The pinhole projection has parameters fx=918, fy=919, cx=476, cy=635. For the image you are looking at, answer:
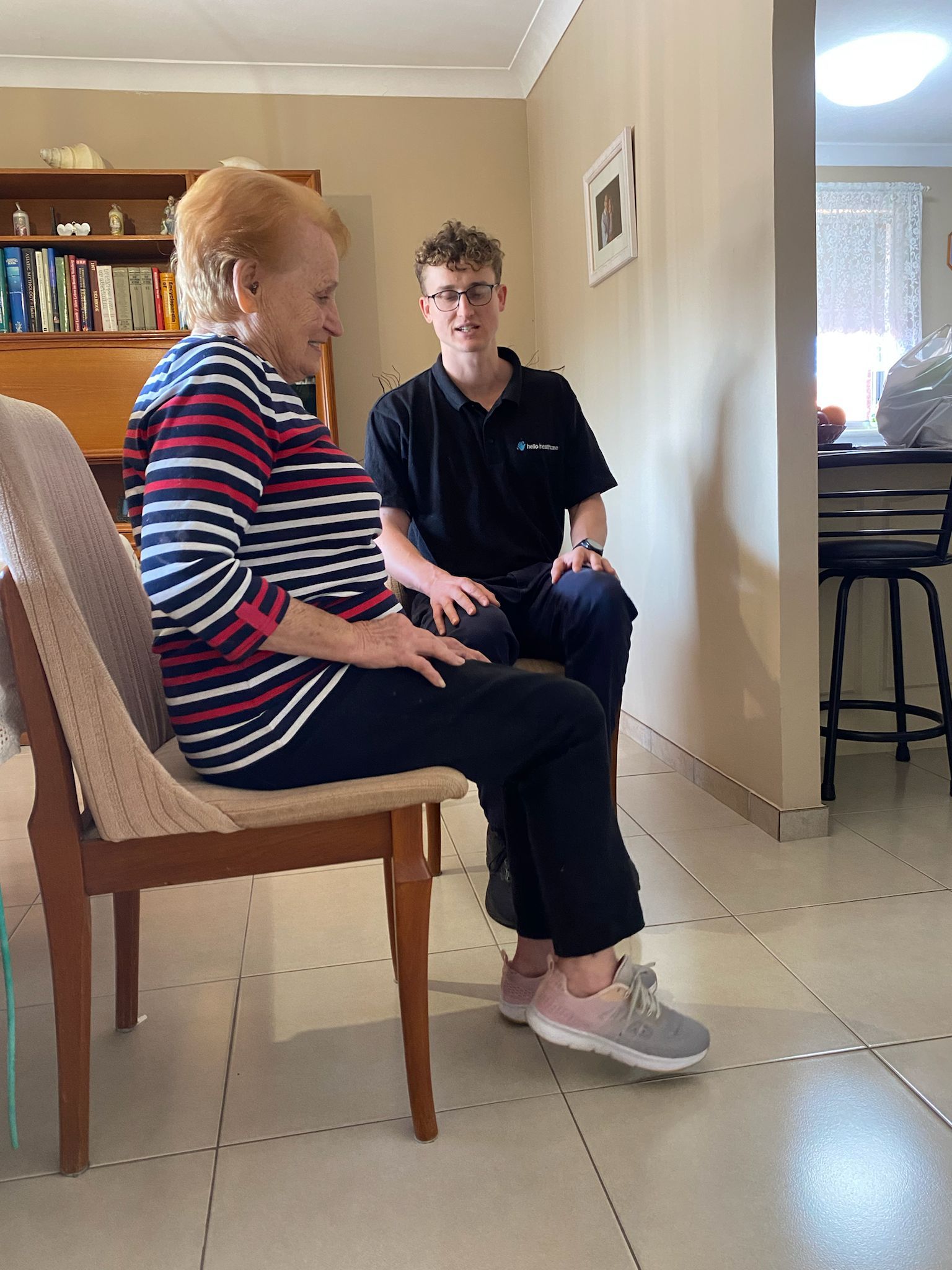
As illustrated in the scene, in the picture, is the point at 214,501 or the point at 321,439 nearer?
the point at 214,501

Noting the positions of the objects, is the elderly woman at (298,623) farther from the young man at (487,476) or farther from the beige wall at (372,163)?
the beige wall at (372,163)

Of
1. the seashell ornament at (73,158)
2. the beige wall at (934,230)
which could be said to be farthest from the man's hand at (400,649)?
the beige wall at (934,230)

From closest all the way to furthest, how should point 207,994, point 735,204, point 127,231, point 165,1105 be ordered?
point 165,1105
point 207,994
point 735,204
point 127,231

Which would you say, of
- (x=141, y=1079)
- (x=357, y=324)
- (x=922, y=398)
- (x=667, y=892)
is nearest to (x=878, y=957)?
(x=667, y=892)

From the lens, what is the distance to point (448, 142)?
3725mm

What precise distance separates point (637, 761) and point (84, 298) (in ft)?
8.44

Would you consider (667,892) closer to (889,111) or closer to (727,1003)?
(727,1003)

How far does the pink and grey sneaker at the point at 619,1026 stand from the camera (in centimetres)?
119

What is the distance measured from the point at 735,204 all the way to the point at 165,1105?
203cm

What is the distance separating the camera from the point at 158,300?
3416 mm

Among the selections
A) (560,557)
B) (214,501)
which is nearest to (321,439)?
(214,501)

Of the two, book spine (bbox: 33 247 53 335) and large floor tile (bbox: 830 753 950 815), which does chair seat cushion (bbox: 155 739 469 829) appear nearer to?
large floor tile (bbox: 830 753 950 815)

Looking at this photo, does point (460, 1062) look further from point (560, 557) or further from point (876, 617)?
point (876, 617)

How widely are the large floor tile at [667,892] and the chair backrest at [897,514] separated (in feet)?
2.98
